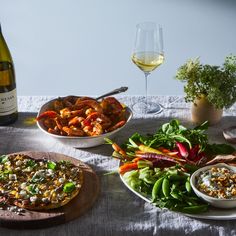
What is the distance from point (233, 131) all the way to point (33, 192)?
75 cm

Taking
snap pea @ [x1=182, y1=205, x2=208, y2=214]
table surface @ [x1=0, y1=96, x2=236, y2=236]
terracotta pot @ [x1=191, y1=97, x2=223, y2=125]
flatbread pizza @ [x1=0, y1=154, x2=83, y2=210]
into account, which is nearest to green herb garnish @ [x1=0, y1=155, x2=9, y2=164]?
flatbread pizza @ [x1=0, y1=154, x2=83, y2=210]

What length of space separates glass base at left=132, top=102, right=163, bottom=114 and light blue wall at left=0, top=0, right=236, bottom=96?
181cm

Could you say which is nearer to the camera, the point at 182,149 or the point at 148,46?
the point at 182,149

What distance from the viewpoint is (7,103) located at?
6.65 feet

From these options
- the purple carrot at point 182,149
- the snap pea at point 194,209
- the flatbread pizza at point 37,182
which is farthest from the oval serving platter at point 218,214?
the flatbread pizza at point 37,182

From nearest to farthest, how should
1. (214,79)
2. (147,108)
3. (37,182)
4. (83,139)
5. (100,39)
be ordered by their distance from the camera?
(37,182)
(83,139)
(214,79)
(147,108)
(100,39)

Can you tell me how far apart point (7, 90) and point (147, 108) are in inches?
20.9

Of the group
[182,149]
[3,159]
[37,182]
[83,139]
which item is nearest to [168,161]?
[182,149]

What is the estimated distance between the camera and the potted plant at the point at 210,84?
1.96 meters

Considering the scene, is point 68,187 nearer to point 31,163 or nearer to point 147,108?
point 31,163

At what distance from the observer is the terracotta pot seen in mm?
2021

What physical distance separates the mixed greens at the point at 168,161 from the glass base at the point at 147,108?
0.57ft

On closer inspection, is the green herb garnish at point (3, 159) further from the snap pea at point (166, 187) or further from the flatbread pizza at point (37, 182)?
the snap pea at point (166, 187)

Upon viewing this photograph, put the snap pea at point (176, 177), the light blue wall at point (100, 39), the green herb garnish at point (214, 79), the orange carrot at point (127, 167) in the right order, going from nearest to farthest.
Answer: the snap pea at point (176, 177), the orange carrot at point (127, 167), the green herb garnish at point (214, 79), the light blue wall at point (100, 39)
